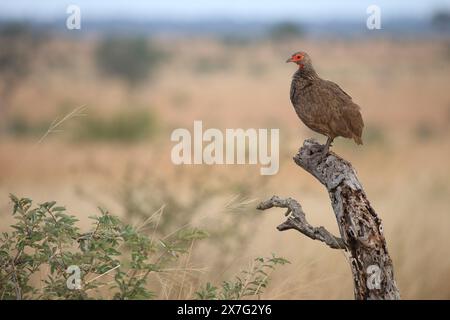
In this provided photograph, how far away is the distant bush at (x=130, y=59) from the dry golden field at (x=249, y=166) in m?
0.54

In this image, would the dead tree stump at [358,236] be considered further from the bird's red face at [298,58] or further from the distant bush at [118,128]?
the distant bush at [118,128]

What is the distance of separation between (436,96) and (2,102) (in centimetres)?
1800

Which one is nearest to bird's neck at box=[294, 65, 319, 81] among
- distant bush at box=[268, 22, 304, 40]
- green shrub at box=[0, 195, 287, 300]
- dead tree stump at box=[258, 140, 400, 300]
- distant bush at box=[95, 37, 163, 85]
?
dead tree stump at box=[258, 140, 400, 300]

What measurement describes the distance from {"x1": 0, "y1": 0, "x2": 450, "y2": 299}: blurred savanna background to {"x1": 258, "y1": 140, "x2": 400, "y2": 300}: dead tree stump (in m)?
0.42

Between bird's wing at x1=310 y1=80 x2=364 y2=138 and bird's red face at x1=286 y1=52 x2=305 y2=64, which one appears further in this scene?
bird's red face at x1=286 y1=52 x2=305 y2=64

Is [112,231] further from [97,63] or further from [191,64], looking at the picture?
[191,64]

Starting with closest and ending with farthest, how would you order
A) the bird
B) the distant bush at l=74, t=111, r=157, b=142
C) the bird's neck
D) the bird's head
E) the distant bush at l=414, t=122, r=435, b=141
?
1. the bird
2. the bird's neck
3. the bird's head
4. the distant bush at l=74, t=111, r=157, b=142
5. the distant bush at l=414, t=122, r=435, b=141

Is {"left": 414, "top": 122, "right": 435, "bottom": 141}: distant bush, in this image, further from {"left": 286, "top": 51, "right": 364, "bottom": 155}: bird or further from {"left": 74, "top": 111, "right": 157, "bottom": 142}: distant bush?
{"left": 286, "top": 51, "right": 364, "bottom": 155}: bird

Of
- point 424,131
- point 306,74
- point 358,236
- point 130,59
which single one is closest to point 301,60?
point 306,74

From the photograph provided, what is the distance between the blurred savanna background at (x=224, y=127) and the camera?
382 inches

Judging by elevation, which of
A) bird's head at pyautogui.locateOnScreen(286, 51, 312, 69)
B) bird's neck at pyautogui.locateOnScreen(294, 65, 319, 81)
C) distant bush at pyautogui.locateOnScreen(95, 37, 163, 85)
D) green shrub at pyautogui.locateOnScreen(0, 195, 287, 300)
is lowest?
green shrub at pyautogui.locateOnScreen(0, 195, 287, 300)

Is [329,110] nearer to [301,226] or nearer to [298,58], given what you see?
[298,58]

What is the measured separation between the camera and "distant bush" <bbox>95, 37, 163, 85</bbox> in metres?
41.8

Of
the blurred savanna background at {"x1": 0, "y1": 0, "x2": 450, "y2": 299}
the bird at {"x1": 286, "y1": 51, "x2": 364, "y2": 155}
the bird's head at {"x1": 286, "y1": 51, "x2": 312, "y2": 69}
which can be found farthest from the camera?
the blurred savanna background at {"x1": 0, "y1": 0, "x2": 450, "y2": 299}
